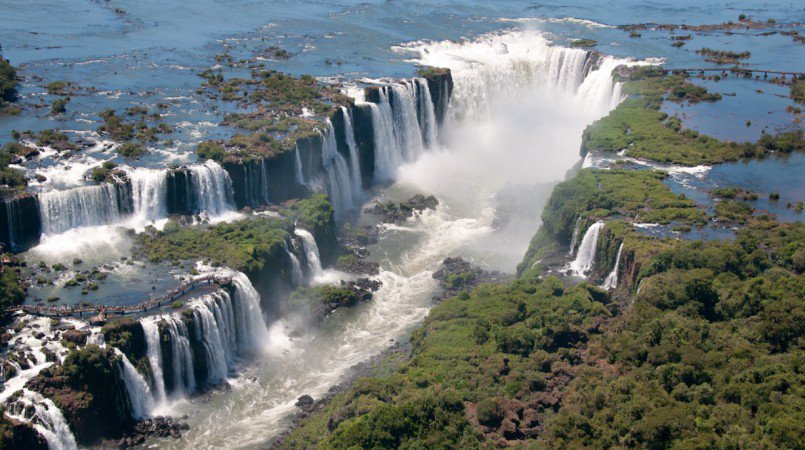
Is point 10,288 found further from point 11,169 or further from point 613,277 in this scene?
point 613,277

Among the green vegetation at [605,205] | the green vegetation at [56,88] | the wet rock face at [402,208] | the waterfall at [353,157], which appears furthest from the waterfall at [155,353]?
the green vegetation at [56,88]

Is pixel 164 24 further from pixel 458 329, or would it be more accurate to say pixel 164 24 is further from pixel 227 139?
pixel 458 329

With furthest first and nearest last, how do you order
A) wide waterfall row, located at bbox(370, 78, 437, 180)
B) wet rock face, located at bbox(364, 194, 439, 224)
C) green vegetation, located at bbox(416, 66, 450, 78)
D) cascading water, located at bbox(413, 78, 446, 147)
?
green vegetation, located at bbox(416, 66, 450, 78), cascading water, located at bbox(413, 78, 446, 147), wide waterfall row, located at bbox(370, 78, 437, 180), wet rock face, located at bbox(364, 194, 439, 224)

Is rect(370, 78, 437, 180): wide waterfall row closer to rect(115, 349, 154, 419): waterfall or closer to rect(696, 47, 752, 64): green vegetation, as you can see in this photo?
rect(115, 349, 154, 419): waterfall

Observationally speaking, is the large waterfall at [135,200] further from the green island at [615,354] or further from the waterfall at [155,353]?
the green island at [615,354]

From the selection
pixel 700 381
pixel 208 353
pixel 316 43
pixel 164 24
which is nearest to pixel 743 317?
pixel 700 381

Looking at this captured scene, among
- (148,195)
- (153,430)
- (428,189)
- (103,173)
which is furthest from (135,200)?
(428,189)

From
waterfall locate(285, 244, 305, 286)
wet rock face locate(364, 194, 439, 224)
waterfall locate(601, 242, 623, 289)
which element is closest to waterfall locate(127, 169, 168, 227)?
waterfall locate(285, 244, 305, 286)
